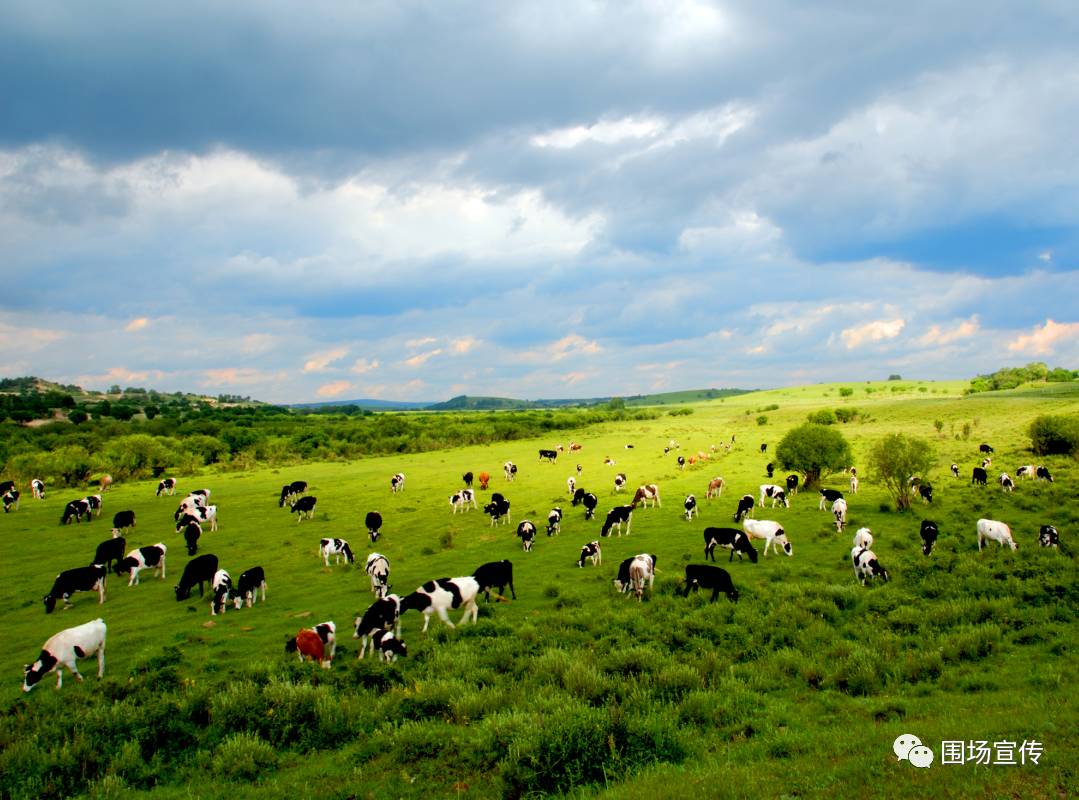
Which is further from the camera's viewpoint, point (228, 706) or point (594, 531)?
point (594, 531)

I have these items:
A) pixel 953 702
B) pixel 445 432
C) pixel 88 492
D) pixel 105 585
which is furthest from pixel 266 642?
pixel 445 432

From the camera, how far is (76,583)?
20062 mm

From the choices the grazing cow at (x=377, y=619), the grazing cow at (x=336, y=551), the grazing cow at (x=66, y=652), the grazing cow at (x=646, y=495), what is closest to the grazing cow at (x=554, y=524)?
the grazing cow at (x=646, y=495)

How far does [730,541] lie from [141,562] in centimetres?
2379

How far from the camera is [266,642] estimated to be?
1555 cm

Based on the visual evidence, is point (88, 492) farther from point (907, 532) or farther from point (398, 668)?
point (907, 532)

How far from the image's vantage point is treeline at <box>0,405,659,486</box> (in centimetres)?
5406

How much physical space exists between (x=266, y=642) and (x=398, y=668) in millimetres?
Result: 5294

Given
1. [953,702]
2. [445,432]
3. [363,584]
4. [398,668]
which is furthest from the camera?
[445,432]

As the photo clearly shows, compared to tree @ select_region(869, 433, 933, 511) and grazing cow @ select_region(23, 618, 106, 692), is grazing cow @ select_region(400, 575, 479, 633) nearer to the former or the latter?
grazing cow @ select_region(23, 618, 106, 692)

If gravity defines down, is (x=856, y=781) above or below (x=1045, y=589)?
above

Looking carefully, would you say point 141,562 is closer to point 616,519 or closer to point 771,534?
point 616,519

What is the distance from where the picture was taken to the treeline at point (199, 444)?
54.1 metres

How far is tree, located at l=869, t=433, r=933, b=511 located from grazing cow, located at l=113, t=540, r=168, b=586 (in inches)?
1430
